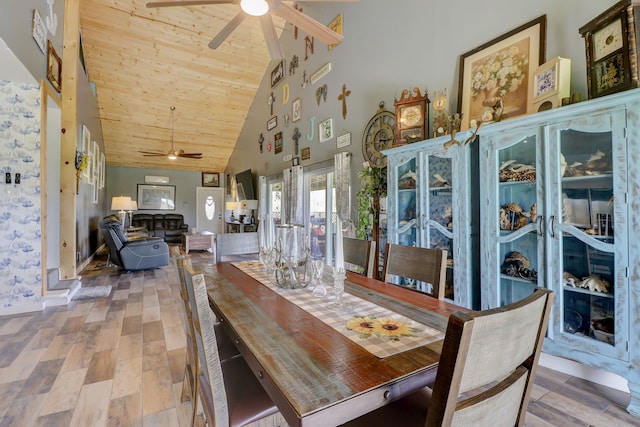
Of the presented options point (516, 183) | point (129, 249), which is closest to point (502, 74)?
point (516, 183)

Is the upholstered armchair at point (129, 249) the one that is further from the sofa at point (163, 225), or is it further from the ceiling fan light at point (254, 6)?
the ceiling fan light at point (254, 6)

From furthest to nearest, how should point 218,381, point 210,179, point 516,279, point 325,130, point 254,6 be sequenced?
point 210,179, point 325,130, point 254,6, point 516,279, point 218,381

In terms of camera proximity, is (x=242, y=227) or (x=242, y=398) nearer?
(x=242, y=398)

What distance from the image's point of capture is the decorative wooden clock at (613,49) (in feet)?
5.26

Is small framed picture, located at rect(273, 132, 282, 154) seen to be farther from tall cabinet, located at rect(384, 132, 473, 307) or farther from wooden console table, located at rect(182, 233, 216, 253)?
tall cabinet, located at rect(384, 132, 473, 307)

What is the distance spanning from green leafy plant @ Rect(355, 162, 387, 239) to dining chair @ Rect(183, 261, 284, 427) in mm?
2480

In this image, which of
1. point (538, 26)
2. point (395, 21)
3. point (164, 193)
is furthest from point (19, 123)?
point (164, 193)

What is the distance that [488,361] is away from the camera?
1.99 ft

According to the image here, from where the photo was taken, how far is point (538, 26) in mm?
2242

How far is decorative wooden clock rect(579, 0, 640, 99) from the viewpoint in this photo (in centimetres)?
160

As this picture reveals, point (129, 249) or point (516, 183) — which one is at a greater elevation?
point (516, 183)

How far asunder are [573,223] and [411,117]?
1621 millimetres

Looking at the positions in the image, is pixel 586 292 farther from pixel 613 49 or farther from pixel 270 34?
pixel 270 34

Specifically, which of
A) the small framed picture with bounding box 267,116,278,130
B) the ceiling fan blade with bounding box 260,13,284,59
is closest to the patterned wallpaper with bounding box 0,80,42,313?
the ceiling fan blade with bounding box 260,13,284,59
